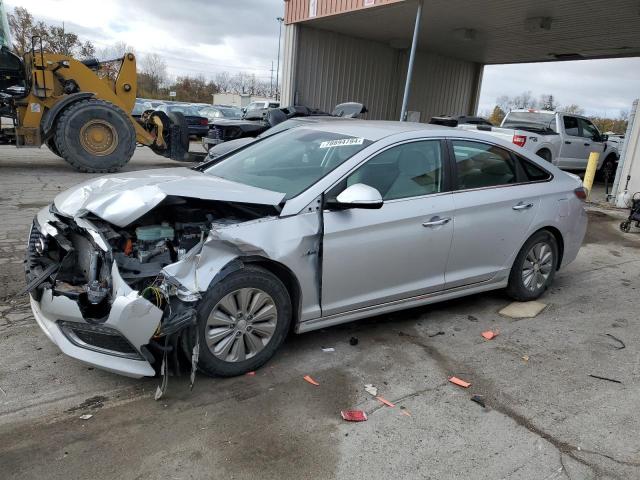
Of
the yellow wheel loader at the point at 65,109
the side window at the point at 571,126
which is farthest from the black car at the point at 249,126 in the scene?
the side window at the point at 571,126

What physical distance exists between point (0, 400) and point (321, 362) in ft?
6.50

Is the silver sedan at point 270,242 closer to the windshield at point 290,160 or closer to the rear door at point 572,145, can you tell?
the windshield at point 290,160

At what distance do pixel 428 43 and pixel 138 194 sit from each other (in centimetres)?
1531

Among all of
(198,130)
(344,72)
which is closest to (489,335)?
(344,72)

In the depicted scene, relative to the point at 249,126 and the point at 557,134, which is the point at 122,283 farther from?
the point at 557,134

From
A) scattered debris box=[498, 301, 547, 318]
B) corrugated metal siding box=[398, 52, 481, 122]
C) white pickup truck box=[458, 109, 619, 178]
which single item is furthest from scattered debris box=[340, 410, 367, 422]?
corrugated metal siding box=[398, 52, 481, 122]

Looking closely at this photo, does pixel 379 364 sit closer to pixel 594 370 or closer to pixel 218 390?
pixel 218 390

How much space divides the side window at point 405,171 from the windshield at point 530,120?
10.8 m

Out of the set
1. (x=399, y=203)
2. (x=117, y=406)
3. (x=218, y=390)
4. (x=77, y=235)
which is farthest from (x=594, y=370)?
(x=77, y=235)

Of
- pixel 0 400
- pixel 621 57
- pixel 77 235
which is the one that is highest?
pixel 621 57

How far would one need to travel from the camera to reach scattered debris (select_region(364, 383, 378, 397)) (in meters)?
3.30

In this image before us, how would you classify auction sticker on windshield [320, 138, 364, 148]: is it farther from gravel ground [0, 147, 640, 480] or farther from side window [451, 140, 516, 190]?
gravel ground [0, 147, 640, 480]

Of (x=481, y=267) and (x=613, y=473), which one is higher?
(x=481, y=267)

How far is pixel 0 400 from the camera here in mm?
2986
